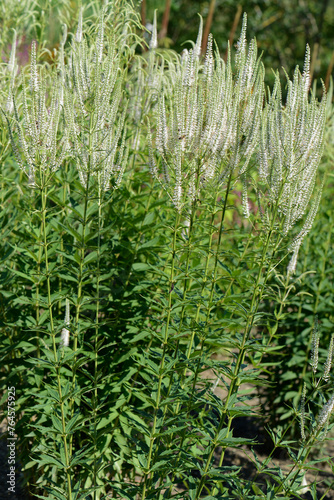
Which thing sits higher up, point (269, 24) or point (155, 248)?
point (269, 24)

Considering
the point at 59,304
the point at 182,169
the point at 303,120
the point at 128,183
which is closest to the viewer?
the point at 303,120

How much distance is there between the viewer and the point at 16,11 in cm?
459

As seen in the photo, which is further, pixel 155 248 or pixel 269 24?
pixel 269 24

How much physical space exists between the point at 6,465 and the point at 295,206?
2957mm

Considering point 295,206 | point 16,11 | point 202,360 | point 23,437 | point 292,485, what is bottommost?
point 23,437

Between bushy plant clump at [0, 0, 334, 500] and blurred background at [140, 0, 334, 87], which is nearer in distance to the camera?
bushy plant clump at [0, 0, 334, 500]

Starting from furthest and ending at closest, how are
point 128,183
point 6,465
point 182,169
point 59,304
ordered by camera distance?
1. point 6,465
2. point 128,183
3. point 59,304
4. point 182,169

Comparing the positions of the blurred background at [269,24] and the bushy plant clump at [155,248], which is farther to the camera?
the blurred background at [269,24]

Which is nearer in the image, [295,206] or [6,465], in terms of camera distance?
[295,206]

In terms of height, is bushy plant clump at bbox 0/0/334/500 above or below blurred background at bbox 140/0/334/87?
below

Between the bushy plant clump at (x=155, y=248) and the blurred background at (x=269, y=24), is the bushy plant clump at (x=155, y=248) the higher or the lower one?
the lower one

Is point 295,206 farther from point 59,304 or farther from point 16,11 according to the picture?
point 16,11

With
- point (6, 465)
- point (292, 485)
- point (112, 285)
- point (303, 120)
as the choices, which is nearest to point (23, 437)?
point (6, 465)

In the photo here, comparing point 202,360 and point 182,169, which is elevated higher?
point 182,169
